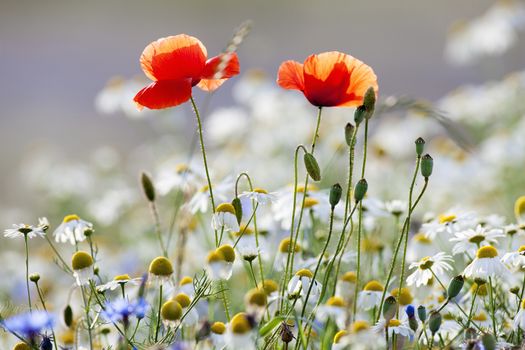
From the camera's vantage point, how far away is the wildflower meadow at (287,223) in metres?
1.53

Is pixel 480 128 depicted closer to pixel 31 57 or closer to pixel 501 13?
pixel 501 13

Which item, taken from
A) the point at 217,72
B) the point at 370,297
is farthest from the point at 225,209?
the point at 370,297

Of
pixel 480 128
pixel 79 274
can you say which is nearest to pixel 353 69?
pixel 79 274

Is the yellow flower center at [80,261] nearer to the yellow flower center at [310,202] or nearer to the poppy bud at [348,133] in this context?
the poppy bud at [348,133]

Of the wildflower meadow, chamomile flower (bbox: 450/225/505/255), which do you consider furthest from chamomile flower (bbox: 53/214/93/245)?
chamomile flower (bbox: 450/225/505/255)

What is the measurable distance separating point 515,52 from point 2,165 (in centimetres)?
525

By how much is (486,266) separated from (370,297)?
0.28 metres

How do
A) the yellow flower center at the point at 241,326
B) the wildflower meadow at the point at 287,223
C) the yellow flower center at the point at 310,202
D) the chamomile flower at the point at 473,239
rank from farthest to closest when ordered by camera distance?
the yellow flower center at the point at 310,202 → the chamomile flower at the point at 473,239 → the wildflower meadow at the point at 287,223 → the yellow flower center at the point at 241,326

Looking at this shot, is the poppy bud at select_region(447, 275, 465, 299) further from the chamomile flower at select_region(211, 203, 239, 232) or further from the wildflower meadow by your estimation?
the chamomile flower at select_region(211, 203, 239, 232)

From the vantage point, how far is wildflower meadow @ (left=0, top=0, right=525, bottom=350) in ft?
5.03

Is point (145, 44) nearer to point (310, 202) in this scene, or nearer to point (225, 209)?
point (310, 202)

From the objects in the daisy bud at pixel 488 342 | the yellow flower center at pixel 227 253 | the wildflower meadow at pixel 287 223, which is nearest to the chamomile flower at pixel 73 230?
the wildflower meadow at pixel 287 223

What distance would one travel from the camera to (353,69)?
169 cm

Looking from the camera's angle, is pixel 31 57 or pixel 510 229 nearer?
pixel 510 229
